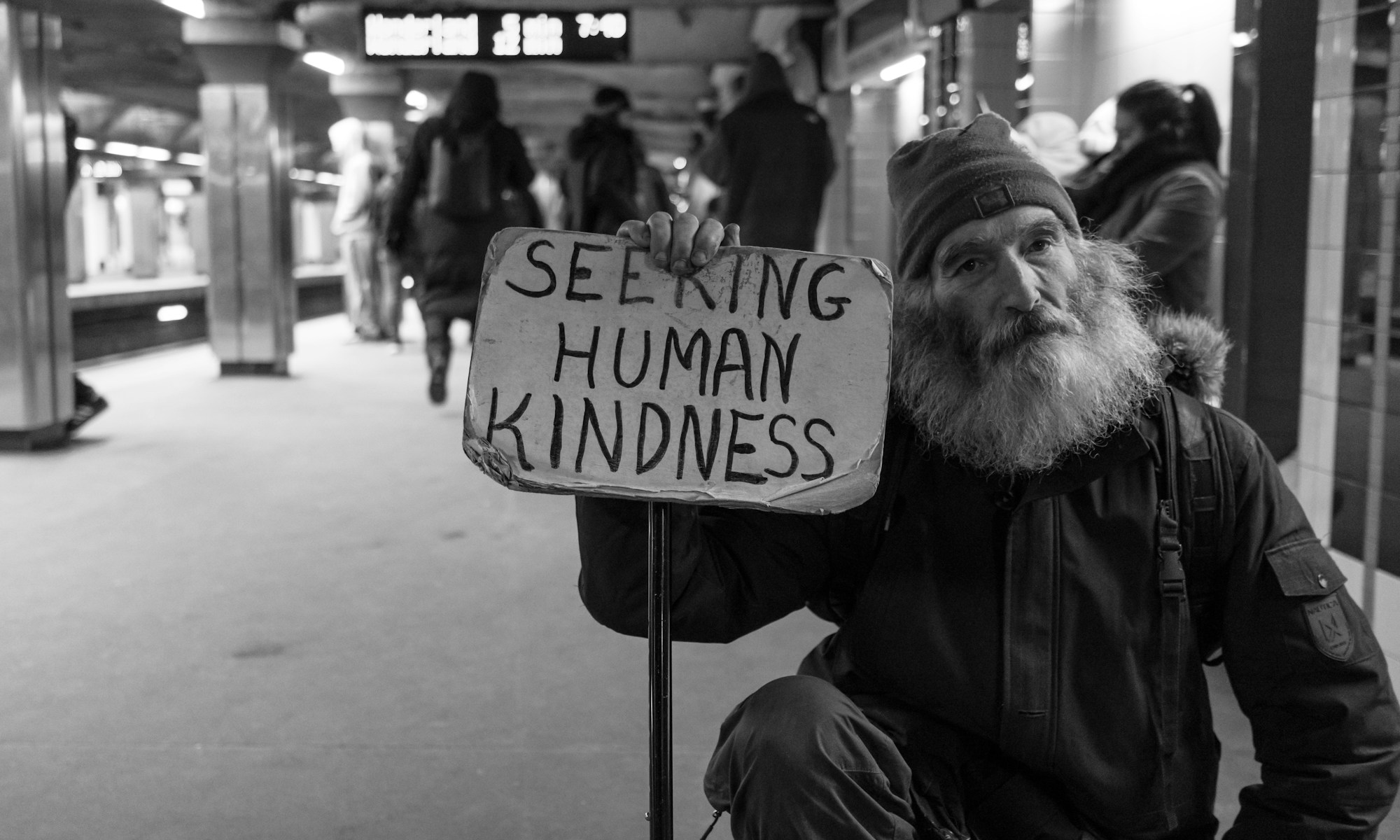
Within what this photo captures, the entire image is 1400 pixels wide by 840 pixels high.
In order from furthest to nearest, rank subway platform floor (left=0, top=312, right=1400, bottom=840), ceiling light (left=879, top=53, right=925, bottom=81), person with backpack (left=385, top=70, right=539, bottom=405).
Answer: ceiling light (left=879, top=53, right=925, bottom=81)
person with backpack (left=385, top=70, right=539, bottom=405)
subway platform floor (left=0, top=312, right=1400, bottom=840)

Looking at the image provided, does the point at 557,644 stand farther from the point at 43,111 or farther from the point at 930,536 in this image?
the point at 43,111

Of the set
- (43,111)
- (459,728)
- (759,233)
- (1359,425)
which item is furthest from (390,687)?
(43,111)

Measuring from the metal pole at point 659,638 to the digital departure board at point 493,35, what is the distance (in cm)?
852

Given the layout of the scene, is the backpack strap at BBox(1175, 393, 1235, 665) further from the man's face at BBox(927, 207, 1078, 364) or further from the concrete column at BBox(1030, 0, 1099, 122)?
the concrete column at BBox(1030, 0, 1099, 122)

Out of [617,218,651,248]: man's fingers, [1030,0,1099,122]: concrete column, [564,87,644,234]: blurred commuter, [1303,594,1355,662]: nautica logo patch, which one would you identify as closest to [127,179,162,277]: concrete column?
[564,87,644,234]: blurred commuter

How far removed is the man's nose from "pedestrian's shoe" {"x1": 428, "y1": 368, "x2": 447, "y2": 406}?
22.7 feet

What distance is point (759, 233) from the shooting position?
7.42m

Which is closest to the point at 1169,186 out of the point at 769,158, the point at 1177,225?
the point at 1177,225

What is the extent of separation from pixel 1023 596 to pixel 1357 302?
6.85ft

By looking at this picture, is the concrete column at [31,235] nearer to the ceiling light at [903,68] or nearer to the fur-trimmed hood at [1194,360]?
the ceiling light at [903,68]

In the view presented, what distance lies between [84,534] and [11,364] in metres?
2.35

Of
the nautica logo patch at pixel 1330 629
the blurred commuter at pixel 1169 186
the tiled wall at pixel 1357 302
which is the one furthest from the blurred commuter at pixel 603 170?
the nautica logo patch at pixel 1330 629

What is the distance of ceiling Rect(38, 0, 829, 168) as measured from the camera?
1127 cm

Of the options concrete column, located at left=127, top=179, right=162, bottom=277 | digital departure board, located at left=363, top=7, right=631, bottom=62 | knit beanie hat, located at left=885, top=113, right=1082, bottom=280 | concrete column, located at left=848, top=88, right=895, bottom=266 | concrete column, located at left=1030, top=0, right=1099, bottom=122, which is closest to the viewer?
knit beanie hat, located at left=885, top=113, right=1082, bottom=280
